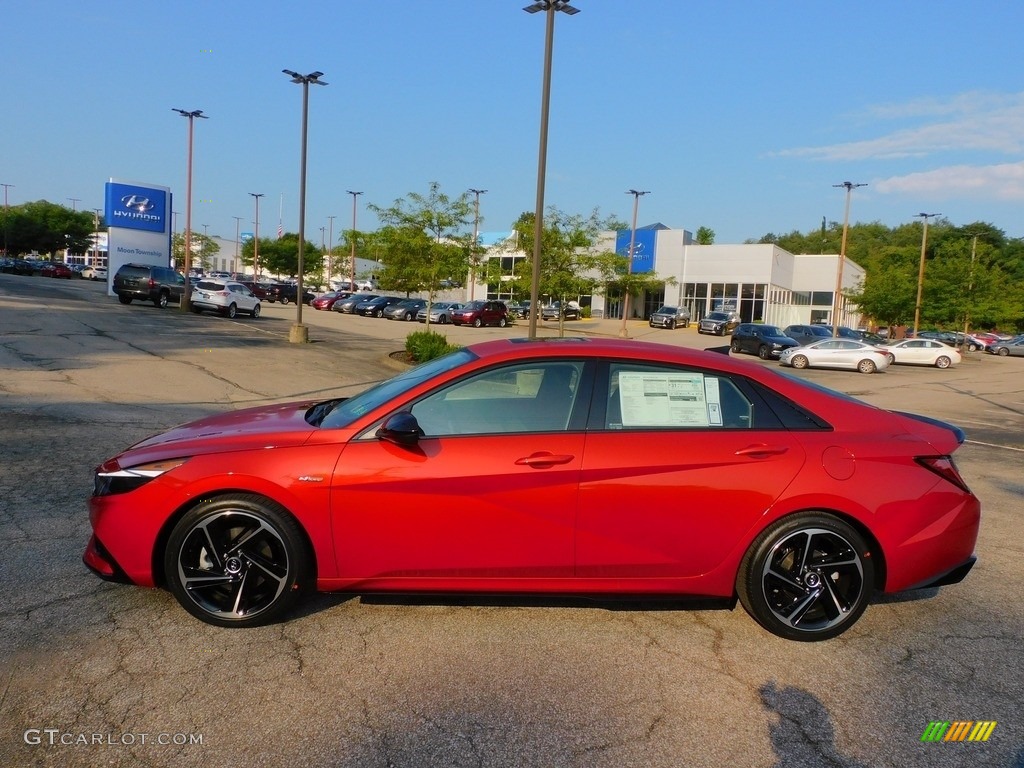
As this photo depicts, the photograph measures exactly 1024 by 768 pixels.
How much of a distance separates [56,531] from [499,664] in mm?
3353

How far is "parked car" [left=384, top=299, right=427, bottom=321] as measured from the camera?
4856cm

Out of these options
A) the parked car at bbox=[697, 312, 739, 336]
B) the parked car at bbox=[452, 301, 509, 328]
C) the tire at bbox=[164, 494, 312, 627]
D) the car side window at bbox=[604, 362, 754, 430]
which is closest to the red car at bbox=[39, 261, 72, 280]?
the parked car at bbox=[452, 301, 509, 328]

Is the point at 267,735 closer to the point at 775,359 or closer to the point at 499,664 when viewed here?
the point at 499,664

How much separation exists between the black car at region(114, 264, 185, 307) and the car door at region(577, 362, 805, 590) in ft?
115

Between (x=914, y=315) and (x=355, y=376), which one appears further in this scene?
(x=914, y=315)

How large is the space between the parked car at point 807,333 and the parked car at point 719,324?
11.2m

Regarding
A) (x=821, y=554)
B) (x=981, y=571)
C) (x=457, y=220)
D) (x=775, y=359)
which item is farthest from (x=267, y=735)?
Answer: (x=775, y=359)

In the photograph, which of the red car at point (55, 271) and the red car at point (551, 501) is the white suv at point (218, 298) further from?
the red car at point (55, 271)

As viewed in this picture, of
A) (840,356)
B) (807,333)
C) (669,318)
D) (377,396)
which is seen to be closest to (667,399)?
(377,396)

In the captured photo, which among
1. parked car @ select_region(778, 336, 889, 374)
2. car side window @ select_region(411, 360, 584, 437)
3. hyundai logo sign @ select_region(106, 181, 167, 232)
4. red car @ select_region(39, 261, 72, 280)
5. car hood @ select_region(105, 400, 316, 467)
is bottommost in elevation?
parked car @ select_region(778, 336, 889, 374)

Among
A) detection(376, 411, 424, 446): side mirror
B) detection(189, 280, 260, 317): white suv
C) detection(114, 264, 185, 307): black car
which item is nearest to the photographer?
detection(376, 411, 424, 446): side mirror

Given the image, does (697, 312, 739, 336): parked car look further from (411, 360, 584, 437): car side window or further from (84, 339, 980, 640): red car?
(411, 360, 584, 437): car side window

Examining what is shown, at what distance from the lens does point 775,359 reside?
36625 mm

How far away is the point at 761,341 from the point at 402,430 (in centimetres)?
3561
